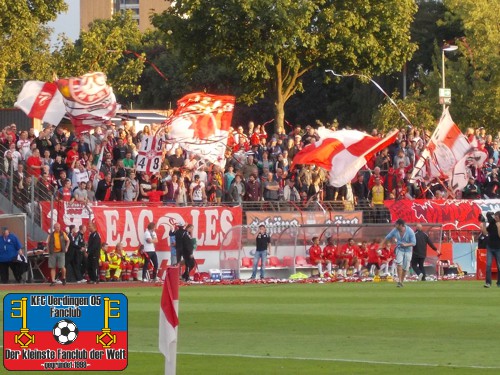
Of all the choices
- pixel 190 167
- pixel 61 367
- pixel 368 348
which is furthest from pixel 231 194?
pixel 61 367

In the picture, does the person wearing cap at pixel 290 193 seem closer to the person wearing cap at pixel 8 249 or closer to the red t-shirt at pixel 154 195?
the red t-shirt at pixel 154 195

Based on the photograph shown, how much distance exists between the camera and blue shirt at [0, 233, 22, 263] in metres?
39.0

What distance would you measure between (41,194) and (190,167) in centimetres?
494

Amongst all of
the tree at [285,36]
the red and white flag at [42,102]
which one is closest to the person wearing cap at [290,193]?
the red and white flag at [42,102]

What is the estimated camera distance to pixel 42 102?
41.3 metres

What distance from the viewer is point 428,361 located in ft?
55.6

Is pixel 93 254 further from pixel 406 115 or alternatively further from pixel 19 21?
pixel 406 115

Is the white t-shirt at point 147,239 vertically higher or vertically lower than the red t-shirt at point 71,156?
lower

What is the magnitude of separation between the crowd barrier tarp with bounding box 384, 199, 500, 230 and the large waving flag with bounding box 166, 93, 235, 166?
7.31 metres

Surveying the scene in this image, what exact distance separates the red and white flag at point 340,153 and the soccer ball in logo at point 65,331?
3159cm

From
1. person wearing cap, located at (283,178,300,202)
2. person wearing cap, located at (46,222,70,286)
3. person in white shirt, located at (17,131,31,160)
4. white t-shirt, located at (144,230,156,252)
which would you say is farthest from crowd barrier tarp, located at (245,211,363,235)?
person in white shirt, located at (17,131,31,160)

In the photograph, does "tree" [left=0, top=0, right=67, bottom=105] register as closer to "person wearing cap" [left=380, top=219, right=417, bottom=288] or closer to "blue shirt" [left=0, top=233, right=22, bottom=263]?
"blue shirt" [left=0, top=233, right=22, bottom=263]

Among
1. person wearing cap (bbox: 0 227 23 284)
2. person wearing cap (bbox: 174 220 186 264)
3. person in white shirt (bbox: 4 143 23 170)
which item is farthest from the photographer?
person wearing cap (bbox: 174 220 186 264)

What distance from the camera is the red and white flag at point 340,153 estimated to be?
42531 millimetres
